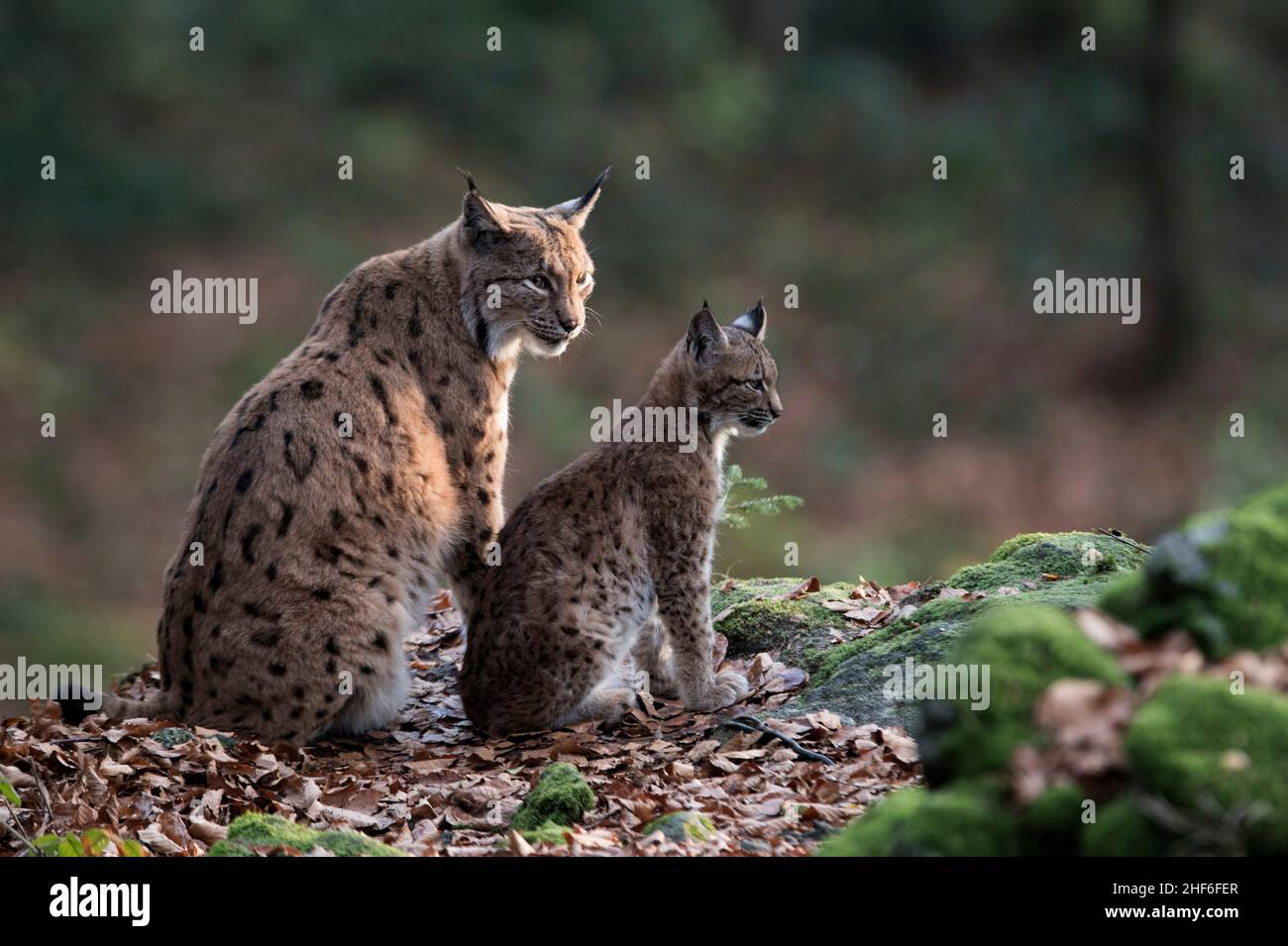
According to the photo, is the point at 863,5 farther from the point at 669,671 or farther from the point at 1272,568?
the point at 1272,568

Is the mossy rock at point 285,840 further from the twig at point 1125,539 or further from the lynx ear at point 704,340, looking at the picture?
the twig at point 1125,539

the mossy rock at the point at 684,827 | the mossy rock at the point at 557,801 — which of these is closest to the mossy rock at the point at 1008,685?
the mossy rock at the point at 684,827

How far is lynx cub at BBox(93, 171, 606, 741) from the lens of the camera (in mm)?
7172

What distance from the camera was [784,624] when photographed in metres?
7.87

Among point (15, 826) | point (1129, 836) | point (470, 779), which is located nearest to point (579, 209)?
point (470, 779)

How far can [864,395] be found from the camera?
2003cm

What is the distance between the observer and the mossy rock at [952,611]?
6.61 metres

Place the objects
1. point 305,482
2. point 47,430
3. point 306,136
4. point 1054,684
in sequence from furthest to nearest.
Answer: point 306,136 < point 47,430 < point 305,482 < point 1054,684

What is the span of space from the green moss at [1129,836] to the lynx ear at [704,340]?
13.4ft

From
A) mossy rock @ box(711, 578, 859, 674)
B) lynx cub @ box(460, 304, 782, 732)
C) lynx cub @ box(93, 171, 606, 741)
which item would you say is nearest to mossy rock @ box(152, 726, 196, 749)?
lynx cub @ box(93, 171, 606, 741)

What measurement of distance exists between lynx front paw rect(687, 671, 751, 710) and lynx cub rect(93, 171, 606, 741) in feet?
4.45
